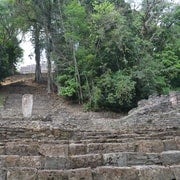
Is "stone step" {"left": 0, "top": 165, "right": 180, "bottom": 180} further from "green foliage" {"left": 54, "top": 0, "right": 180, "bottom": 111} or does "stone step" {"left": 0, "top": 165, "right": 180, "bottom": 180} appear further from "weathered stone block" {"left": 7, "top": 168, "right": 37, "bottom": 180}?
"green foliage" {"left": 54, "top": 0, "right": 180, "bottom": 111}

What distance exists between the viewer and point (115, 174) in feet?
16.1

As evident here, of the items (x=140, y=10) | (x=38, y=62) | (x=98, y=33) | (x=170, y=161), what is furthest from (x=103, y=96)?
(x=170, y=161)

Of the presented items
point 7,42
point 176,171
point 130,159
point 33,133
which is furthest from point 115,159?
point 7,42

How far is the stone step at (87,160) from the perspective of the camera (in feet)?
18.5

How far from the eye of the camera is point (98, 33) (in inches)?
1027

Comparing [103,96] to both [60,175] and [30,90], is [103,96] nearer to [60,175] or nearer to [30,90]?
[30,90]

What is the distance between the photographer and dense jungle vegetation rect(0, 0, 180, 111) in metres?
25.3

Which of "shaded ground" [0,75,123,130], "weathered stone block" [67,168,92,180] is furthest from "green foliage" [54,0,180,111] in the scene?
"weathered stone block" [67,168,92,180]

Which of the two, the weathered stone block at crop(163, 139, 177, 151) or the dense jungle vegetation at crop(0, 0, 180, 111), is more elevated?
the dense jungle vegetation at crop(0, 0, 180, 111)

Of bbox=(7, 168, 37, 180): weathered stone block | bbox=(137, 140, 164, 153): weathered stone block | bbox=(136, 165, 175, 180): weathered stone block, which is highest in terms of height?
bbox=(137, 140, 164, 153): weathered stone block

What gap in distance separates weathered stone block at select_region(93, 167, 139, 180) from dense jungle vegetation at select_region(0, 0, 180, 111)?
19.0 m

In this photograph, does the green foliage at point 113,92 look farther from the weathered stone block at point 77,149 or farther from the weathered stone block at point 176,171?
the weathered stone block at point 176,171

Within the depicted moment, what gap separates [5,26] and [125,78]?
1453cm

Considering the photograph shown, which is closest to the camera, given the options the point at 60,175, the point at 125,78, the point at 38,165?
the point at 60,175
